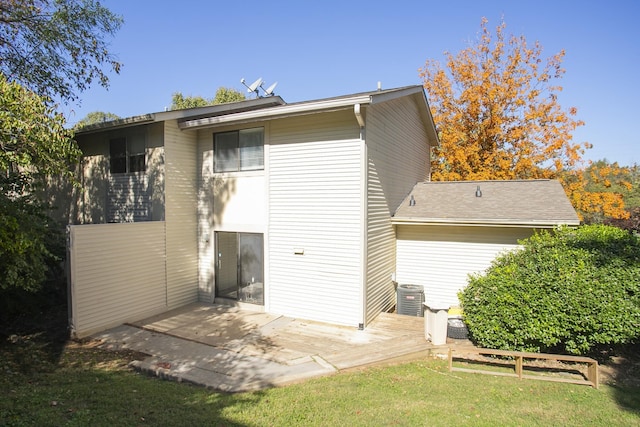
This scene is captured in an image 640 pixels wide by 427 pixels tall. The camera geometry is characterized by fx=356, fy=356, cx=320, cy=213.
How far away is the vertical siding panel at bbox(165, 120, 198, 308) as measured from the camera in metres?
9.76

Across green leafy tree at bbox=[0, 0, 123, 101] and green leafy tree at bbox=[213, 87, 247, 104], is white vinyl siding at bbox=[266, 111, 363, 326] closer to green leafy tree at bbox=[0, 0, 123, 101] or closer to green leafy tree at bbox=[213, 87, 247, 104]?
green leafy tree at bbox=[0, 0, 123, 101]

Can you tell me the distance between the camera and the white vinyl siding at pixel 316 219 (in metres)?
8.41

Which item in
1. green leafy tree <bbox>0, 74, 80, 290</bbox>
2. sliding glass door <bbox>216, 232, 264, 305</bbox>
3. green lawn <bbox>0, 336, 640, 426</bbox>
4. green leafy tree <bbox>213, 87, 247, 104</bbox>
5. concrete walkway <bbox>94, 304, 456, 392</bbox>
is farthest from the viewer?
green leafy tree <bbox>213, 87, 247, 104</bbox>

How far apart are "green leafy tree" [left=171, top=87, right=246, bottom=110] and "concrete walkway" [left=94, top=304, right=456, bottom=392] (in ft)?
75.1

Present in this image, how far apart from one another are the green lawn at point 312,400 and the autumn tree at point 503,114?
45.2 ft

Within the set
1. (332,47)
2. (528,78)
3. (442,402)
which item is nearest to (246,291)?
(442,402)

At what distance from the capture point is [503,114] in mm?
18031

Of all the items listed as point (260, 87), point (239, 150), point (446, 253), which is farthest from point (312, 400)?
point (260, 87)

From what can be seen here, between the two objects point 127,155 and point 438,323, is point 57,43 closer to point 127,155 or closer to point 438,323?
point 127,155

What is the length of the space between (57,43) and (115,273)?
6.53 meters

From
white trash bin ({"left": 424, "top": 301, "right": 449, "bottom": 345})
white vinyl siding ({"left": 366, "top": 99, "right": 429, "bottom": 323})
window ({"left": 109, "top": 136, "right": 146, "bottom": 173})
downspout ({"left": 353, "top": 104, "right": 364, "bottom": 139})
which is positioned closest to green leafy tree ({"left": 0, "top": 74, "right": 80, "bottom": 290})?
window ({"left": 109, "top": 136, "right": 146, "bottom": 173})

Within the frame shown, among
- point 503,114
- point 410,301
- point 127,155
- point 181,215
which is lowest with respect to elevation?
point 410,301

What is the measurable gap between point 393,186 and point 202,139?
5809 millimetres

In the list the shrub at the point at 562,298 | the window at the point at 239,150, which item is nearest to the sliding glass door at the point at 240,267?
the window at the point at 239,150
